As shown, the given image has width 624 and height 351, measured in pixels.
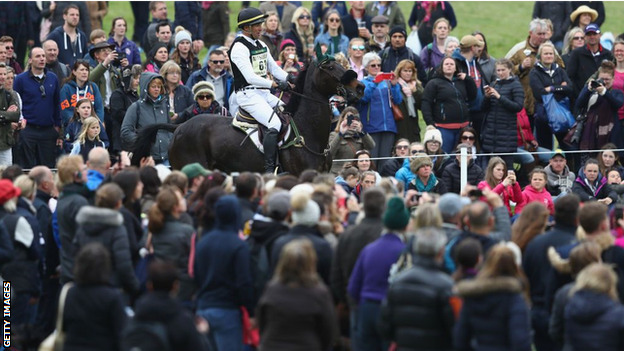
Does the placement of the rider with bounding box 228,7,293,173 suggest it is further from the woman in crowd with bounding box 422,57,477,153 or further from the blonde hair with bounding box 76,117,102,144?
the woman in crowd with bounding box 422,57,477,153

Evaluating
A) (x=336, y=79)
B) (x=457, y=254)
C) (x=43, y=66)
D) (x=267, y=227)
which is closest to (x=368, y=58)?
(x=336, y=79)

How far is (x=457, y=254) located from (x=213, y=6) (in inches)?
621

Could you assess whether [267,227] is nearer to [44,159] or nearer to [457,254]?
[457,254]

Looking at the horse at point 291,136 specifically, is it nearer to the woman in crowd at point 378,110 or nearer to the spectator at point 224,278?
the woman in crowd at point 378,110

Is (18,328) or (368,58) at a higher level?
(368,58)

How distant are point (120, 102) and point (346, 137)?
349 cm

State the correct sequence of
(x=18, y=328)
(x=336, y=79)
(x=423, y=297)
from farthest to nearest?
1. (x=336, y=79)
2. (x=18, y=328)
3. (x=423, y=297)

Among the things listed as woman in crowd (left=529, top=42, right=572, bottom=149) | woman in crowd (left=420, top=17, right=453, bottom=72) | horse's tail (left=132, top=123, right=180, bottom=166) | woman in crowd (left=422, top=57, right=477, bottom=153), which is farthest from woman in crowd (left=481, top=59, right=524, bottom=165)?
horse's tail (left=132, top=123, right=180, bottom=166)

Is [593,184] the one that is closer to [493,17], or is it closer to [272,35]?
[272,35]

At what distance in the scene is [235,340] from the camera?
32.2 feet

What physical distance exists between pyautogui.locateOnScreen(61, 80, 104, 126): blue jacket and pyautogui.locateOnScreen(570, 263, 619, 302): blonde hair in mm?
10393

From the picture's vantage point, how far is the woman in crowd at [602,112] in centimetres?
1811

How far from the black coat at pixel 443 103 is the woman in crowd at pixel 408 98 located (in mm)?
327

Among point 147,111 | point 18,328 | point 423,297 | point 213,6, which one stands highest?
point 213,6
